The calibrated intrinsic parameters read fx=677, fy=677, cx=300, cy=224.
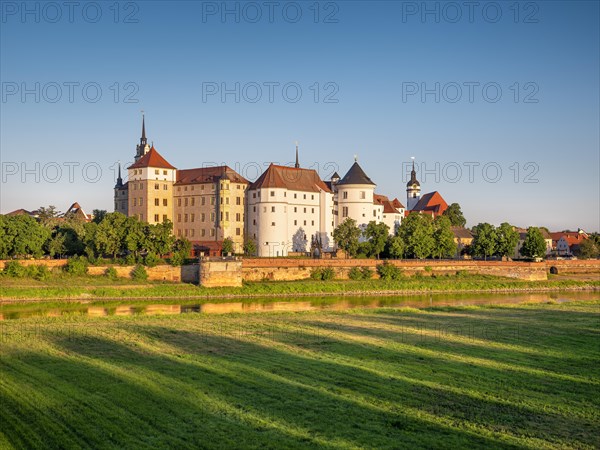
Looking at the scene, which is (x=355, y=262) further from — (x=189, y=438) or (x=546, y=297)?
(x=189, y=438)

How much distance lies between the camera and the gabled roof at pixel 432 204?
12681cm

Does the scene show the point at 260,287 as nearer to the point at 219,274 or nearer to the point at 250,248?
the point at 219,274

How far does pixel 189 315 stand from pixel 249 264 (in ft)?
88.9

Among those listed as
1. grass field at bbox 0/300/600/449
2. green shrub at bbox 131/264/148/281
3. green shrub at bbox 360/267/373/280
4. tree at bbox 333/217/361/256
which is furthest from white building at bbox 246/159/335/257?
grass field at bbox 0/300/600/449

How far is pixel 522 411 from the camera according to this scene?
15617 millimetres

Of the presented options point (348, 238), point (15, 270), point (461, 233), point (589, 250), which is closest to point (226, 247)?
point (348, 238)

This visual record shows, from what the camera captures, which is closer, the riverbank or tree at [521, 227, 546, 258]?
the riverbank

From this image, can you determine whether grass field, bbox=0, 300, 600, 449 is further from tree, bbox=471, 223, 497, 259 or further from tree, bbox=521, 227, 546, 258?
tree, bbox=521, 227, 546, 258

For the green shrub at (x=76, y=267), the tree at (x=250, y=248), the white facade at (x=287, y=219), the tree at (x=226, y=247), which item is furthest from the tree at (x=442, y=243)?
the green shrub at (x=76, y=267)

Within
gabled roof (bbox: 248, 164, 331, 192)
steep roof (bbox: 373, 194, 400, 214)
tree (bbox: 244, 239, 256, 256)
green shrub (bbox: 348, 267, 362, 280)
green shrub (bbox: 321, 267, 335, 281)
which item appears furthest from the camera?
steep roof (bbox: 373, 194, 400, 214)

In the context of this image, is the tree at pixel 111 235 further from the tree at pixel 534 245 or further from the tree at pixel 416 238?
the tree at pixel 534 245

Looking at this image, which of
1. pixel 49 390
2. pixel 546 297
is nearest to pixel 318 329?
pixel 49 390

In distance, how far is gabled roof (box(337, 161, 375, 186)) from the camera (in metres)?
89.2

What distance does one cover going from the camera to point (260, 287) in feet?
194
